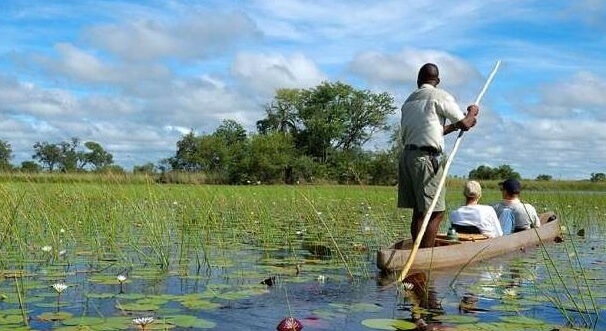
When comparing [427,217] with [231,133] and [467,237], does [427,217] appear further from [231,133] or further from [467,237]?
[231,133]

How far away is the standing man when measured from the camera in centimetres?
719

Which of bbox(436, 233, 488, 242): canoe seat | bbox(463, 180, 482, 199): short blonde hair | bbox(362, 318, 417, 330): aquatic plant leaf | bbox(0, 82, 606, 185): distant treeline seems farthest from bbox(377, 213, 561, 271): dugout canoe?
bbox(0, 82, 606, 185): distant treeline

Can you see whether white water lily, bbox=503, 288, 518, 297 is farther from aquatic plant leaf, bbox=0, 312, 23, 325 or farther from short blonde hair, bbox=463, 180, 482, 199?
aquatic plant leaf, bbox=0, 312, 23, 325

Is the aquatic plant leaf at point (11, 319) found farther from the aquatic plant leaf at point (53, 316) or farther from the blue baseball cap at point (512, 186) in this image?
the blue baseball cap at point (512, 186)

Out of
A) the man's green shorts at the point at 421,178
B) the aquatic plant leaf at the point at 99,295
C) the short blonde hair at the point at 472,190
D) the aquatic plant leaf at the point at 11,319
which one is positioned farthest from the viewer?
the short blonde hair at the point at 472,190

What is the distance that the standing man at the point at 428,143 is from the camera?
7.19m

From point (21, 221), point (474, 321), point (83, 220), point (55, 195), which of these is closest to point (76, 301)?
point (474, 321)

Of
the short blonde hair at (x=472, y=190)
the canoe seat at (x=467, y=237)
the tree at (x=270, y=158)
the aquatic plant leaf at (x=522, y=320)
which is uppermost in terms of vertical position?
the tree at (x=270, y=158)

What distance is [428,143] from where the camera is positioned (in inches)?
285

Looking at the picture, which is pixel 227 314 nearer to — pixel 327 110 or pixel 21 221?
pixel 21 221

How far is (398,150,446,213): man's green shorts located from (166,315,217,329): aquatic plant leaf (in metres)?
3.57

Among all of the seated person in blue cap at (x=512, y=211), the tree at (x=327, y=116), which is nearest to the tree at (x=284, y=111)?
the tree at (x=327, y=116)

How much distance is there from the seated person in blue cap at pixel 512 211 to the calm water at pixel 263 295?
2444mm

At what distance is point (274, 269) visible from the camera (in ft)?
22.3
